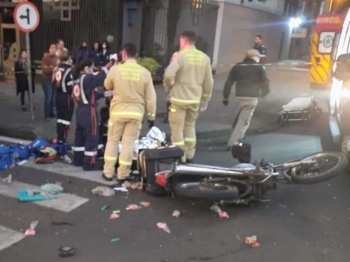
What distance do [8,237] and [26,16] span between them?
588 centimetres

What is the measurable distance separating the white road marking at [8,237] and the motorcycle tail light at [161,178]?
1635 millimetres

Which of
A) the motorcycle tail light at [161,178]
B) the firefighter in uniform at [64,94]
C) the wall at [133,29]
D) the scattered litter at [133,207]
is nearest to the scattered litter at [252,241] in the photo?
the motorcycle tail light at [161,178]

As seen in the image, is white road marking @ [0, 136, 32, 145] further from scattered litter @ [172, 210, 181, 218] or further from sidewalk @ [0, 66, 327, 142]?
scattered litter @ [172, 210, 181, 218]

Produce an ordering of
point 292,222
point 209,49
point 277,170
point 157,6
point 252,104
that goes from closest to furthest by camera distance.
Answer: point 292,222
point 277,170
point 252,104
point 157,6
point 209,49

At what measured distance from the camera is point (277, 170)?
5.25 meters

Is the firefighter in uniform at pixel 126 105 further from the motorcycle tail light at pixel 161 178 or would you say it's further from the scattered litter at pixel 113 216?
the scattered litter at pixel 113 216

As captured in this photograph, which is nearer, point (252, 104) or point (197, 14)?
point (252, 104)

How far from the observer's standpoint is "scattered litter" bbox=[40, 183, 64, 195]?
17.7ft

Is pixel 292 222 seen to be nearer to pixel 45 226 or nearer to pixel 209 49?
pixel 45 226

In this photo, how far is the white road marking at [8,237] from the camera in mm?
4141

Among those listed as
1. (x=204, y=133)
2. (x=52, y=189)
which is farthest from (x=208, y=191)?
(x=204, y=133)

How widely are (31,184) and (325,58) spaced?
337 inches

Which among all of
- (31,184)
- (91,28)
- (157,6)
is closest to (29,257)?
(31,184)

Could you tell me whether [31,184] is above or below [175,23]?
below
